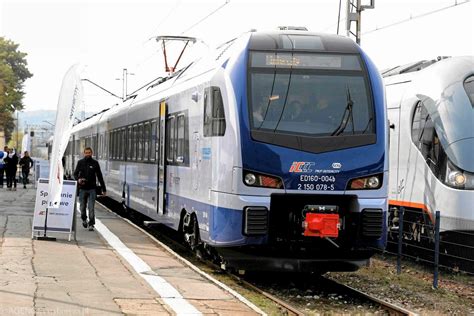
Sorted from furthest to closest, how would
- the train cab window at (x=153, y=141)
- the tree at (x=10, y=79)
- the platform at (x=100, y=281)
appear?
the tree at (x=10, y=79)
the train cab window at (x=153, y=141)
the platform at (x=100, y=281)

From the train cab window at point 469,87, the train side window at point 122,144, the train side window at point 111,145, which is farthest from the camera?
the train side window at point 111,145

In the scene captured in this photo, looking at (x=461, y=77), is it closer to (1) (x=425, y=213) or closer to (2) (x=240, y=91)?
(1) (x=425, y=213)

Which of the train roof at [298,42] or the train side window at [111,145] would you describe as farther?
the train side window at [111,145]

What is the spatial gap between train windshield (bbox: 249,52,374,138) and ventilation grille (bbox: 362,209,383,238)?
1.05 m

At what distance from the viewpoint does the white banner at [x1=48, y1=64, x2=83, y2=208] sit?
490 inches

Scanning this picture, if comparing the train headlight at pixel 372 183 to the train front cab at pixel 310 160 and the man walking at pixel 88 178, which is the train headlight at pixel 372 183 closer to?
the train front cab at pixel 310 160

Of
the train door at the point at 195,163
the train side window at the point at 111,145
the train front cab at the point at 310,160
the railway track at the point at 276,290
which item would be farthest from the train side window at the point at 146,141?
the train side window at the point at 111,145

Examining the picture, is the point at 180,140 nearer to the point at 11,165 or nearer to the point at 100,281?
the point at 100,281

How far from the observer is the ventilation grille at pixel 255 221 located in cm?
989

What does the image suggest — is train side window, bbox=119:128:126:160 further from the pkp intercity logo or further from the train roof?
the pkp intercity logo

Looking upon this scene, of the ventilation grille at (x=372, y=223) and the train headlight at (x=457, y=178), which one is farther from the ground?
the train headlight at (x=457, y=178)

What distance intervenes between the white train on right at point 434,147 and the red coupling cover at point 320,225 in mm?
2809

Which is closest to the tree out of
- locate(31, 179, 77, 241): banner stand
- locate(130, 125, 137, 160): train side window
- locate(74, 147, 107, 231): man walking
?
locate(130, 125, 137, 160): train side window

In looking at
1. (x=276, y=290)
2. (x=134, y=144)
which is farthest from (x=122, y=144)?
(x=276, y=290)
